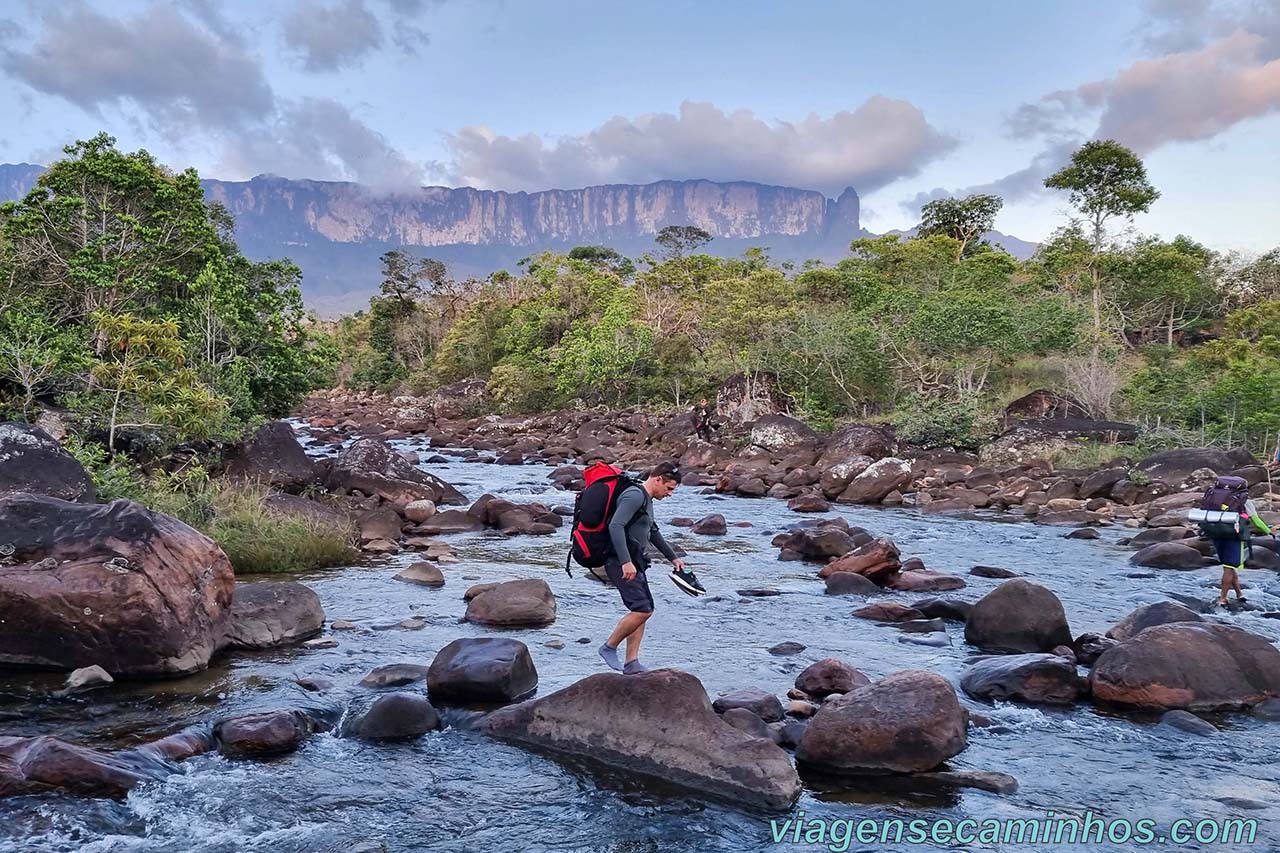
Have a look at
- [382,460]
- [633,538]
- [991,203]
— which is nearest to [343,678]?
[633,538]

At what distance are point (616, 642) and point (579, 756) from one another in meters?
1.33

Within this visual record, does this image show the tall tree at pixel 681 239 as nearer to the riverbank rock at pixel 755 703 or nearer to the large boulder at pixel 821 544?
the large boulder at pixel 821 544

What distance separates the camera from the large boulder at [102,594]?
8.98 meters

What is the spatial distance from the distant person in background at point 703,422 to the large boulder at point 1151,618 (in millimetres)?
25280

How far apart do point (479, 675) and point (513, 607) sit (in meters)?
3.13

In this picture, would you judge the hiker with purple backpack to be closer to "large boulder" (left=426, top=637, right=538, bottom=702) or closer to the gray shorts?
the gray shorts

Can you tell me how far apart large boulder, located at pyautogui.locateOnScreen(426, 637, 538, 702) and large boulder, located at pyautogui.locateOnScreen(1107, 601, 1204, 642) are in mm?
6478

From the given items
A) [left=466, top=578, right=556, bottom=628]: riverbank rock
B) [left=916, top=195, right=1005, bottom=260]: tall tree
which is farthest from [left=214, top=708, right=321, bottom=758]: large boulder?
[left=916, top=195, right=1005, bottom=260]: tall tree

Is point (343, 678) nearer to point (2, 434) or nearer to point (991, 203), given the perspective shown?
point (2, 434)

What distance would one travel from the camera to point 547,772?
7.34 meters

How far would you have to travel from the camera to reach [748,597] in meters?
13.7

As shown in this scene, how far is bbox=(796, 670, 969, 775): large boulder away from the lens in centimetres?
719

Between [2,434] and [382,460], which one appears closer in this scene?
[2,434]

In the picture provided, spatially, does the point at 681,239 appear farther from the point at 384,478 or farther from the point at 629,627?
the point at 629,627
